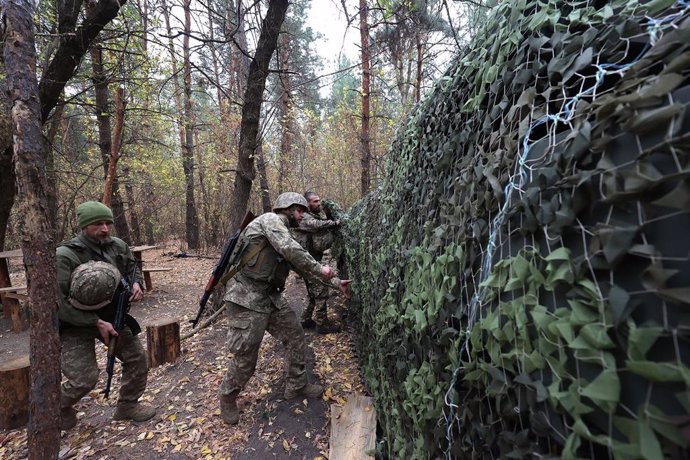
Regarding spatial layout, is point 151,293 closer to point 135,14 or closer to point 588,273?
point 135,14

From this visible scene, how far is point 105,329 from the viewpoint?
10.6 ft

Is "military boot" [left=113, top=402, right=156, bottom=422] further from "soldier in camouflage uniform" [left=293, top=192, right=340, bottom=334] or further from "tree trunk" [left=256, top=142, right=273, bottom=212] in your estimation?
"tree trunk" [left=256, top=142, right=273, bottom=212]

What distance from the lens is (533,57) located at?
3.29ft

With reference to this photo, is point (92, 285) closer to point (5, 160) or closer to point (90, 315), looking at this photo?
point (90, 315)

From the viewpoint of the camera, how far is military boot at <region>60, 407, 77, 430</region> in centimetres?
339

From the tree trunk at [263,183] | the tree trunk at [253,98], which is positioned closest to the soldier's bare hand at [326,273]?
the tree trunk at [253,98]

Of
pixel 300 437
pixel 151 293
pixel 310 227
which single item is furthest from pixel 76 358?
pixel 151 293

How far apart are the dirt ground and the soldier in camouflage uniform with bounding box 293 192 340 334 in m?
0.20

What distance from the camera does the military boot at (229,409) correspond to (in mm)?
3438

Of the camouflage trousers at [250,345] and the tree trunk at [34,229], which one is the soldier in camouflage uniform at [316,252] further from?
the tree trunk at [34,229]

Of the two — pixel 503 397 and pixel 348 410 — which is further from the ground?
pixel 503 397

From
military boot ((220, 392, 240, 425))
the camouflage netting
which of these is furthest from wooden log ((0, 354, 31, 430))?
the camouflage netting

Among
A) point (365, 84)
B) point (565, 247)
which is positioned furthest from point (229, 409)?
point (365, 84)

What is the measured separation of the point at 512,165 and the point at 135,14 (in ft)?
30.2
